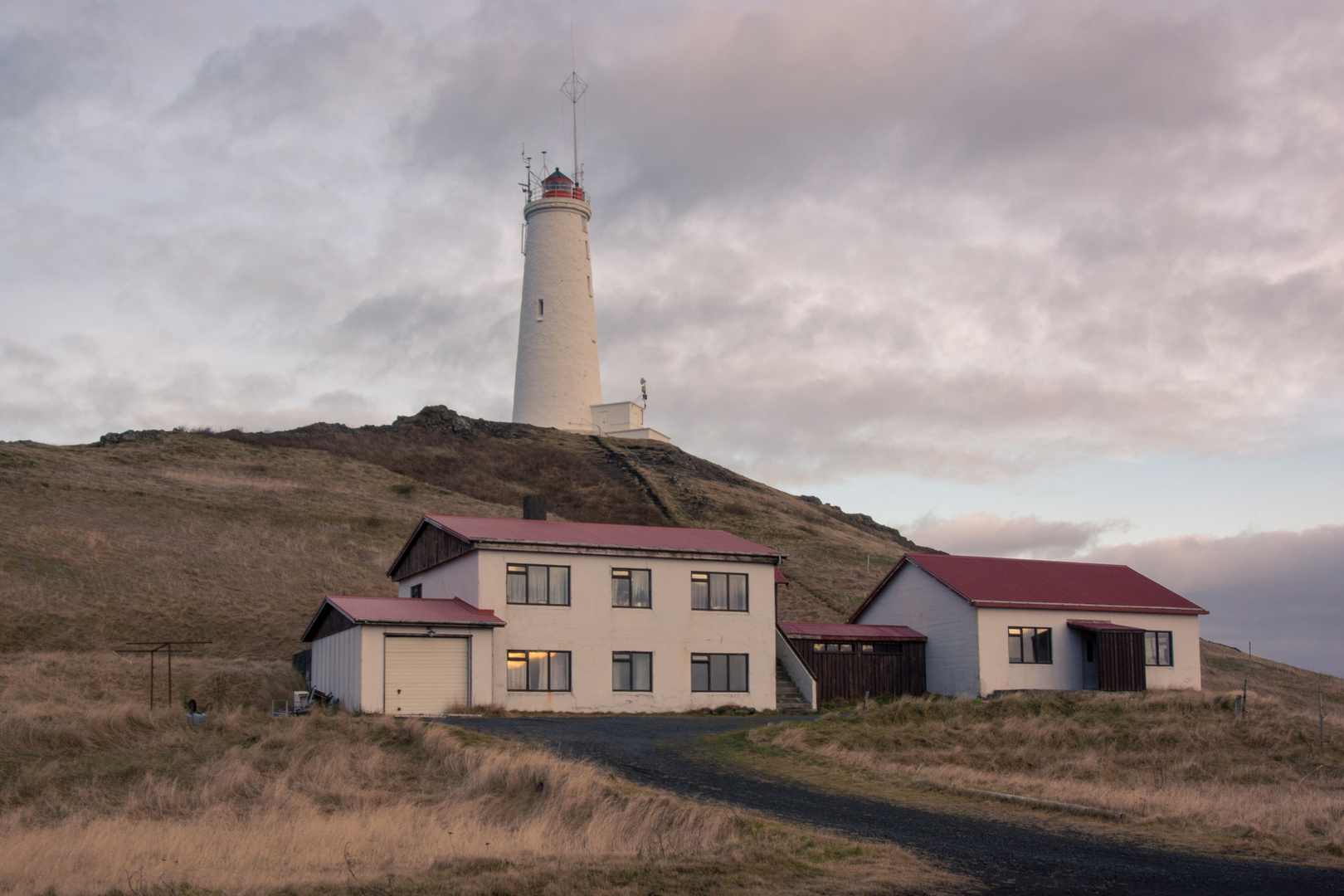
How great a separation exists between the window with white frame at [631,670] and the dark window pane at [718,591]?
2.69m

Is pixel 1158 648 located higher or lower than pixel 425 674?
lower

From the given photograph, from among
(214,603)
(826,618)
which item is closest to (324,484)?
(214,603)

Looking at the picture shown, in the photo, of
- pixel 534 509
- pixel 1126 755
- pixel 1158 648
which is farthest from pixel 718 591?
pixel 1158 648

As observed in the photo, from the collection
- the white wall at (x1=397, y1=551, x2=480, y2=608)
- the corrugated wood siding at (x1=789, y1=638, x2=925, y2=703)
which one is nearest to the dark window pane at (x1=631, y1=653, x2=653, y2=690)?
the white wall at (x1=397, y1=551, x2=480, y2=608)

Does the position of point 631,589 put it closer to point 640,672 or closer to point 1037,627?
point 640,672

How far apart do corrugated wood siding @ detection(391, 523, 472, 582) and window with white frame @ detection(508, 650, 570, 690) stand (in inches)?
133

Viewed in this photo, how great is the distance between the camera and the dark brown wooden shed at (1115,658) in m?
36.2

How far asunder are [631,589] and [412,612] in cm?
655

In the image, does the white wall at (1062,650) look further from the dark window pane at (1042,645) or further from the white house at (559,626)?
the white house at (559,626)

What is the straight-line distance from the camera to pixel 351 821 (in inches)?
565

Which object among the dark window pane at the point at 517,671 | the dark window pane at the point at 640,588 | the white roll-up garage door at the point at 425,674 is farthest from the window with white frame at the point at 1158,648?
the white roll-up garage door at the point at 425,674

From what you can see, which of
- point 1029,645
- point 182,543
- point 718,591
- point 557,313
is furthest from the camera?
point 557,313

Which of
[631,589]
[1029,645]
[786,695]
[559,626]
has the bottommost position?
[786,695]

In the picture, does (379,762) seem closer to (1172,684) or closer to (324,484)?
(1172,684)
